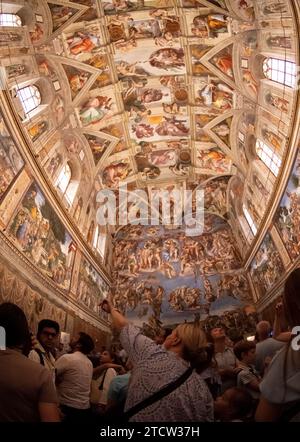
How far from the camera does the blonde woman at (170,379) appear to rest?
2.32 meters

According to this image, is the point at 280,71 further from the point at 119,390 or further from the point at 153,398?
the point at 153,398

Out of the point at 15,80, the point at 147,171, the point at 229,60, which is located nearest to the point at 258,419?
the point at 15,80

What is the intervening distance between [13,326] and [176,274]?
16.7 m

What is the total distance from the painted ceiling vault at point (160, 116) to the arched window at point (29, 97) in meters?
0.12

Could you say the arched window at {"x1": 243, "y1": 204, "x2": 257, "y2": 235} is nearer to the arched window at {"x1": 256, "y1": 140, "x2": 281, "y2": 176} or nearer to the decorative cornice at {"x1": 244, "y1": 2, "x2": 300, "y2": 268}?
the decorative cornice at {"x1": 244, "y1": 2, "x2": 300, "y2": 268}

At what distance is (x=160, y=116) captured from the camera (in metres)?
16.9

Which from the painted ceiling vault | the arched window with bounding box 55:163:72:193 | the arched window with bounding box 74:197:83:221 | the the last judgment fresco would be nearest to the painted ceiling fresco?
the painted ceiling vault

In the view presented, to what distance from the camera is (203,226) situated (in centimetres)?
2023

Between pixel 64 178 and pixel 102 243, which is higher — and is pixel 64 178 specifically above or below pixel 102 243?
above

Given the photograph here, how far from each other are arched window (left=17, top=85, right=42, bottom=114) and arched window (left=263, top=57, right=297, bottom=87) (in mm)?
7694

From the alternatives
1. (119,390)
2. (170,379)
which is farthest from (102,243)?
(170,379)

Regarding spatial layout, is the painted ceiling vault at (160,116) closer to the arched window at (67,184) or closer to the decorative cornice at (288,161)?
the arched window at (67,184)

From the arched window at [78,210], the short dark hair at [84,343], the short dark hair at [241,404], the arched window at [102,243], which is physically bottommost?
the arched window at [102,243]

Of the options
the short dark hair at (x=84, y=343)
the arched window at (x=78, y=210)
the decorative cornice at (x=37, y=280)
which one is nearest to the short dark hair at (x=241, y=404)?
the short dark hair at (x=84, y=343)
